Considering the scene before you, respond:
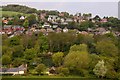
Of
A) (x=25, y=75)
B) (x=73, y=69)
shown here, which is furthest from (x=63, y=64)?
(x=25, y=75)

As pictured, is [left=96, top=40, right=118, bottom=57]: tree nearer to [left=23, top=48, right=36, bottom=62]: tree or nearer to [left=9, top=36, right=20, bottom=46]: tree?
[left=23, top=48, right=36, bottom=62]: tree

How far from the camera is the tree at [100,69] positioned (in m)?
8.17

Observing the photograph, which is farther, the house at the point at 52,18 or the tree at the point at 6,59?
the house at the point at 52,18

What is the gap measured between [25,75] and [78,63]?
1471 mm

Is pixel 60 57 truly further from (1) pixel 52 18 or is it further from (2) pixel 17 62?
(1) pixel 52 18

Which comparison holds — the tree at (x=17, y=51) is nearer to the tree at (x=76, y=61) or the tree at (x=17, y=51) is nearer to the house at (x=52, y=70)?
the house at (x=52, y=70)

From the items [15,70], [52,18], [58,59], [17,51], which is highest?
[52,18]

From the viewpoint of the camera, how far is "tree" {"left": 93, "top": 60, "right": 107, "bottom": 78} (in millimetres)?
8172

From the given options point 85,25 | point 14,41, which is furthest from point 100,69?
point 85,25

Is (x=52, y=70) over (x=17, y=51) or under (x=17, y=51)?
under

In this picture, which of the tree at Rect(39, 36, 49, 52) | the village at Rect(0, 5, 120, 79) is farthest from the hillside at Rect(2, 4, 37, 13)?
the tree at Rect(39, 36, 49, 52)

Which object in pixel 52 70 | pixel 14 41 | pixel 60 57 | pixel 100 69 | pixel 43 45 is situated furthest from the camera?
pixel 43 45

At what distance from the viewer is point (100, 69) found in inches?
323

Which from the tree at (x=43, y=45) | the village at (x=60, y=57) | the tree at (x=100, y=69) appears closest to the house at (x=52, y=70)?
the village at (x=60, y=57)
